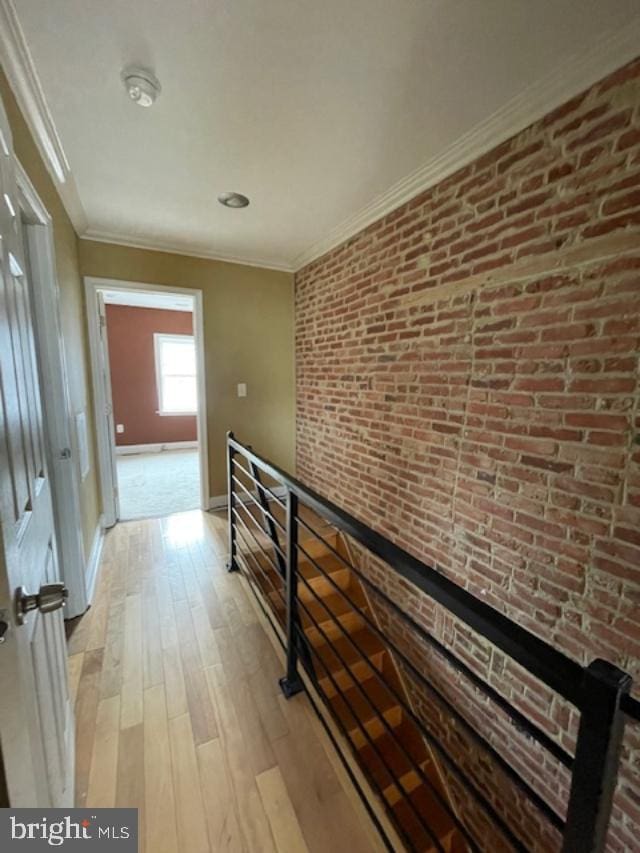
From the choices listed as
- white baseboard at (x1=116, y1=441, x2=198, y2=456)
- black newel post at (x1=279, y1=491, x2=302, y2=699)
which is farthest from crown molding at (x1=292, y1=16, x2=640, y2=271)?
white baseboard at (x1=116, y1=441, x2=198, y2=456)

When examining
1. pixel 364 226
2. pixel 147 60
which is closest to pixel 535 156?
pixel 364 226

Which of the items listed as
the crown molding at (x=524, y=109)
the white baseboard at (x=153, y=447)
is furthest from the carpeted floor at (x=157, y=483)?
the crown molding at (x=524, y=109)

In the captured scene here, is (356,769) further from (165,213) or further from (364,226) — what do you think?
(165,213)

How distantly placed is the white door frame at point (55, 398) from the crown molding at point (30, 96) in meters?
0.27

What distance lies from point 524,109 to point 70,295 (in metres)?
2.64

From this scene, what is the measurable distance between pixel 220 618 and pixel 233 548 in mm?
495

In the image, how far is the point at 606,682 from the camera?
0.45 m

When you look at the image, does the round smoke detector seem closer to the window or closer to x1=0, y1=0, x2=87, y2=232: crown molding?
x1=0, y1=0, x2=87, y2=232: crown molding

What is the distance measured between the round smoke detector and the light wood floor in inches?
95.1

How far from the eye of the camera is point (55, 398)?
5.72 ft

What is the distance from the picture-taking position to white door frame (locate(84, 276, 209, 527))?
269cm

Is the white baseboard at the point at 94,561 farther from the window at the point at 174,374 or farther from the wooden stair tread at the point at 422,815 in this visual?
the window at the point at 174,374

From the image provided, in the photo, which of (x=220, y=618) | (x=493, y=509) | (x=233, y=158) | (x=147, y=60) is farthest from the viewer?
(x=220, y=618)

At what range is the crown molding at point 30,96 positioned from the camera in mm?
1073
